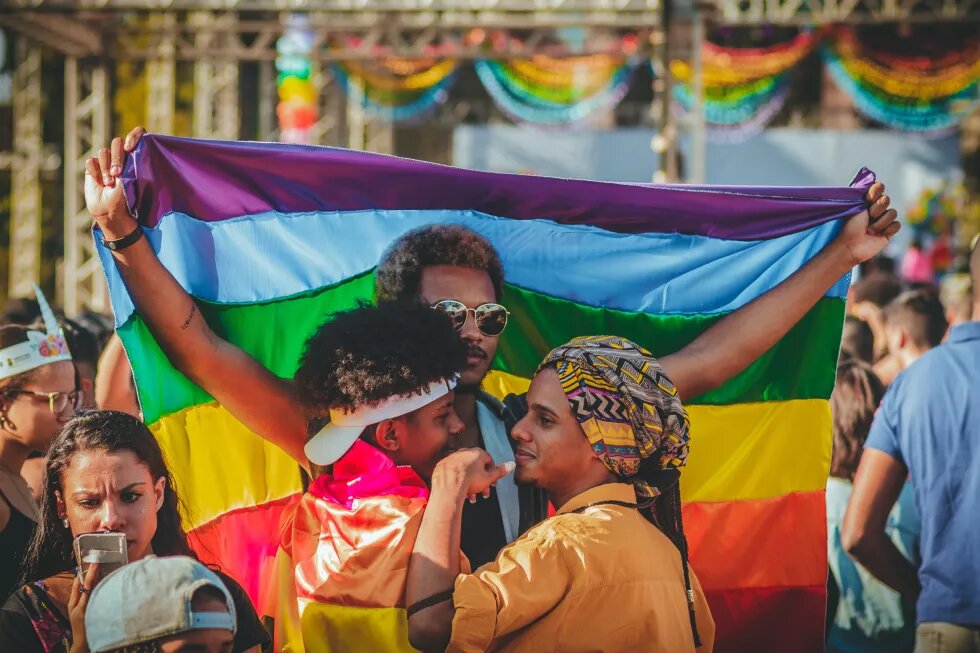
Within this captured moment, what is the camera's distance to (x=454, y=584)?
2385 mm

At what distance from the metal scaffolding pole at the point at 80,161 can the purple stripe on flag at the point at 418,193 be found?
7.99m

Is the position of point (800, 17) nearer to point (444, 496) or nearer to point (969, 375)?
point (969, 375)

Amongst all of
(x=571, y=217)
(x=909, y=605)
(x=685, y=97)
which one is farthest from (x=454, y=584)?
(x=685, y=97)

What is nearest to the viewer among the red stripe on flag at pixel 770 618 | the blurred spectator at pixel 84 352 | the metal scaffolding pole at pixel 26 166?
the red stripe on flag at pixel 770 618

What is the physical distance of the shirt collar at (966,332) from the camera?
3.58 meters

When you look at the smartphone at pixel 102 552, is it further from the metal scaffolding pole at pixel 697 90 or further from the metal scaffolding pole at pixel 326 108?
the metal scaffolding pole at pixel 326 108

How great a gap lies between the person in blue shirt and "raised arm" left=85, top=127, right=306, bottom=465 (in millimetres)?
1840

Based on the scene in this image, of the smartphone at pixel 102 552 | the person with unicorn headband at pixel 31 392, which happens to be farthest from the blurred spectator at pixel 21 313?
the smartphone at pixel 102 552

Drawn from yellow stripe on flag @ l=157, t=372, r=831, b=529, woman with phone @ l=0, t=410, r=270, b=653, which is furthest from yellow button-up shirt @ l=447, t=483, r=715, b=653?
yellow stripe on flag @ l=157, t=372, r=831, b=529

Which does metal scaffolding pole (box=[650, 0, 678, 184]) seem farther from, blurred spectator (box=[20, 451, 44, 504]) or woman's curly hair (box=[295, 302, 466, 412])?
woman's curly hair (box=[295, 302, 466, 412])

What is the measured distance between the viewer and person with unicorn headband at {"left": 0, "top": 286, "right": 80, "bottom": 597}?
359 cm

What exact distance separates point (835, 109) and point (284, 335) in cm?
2083

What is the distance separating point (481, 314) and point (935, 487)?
153cm

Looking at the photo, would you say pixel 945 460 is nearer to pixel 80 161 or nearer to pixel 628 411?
pixel 628 411
